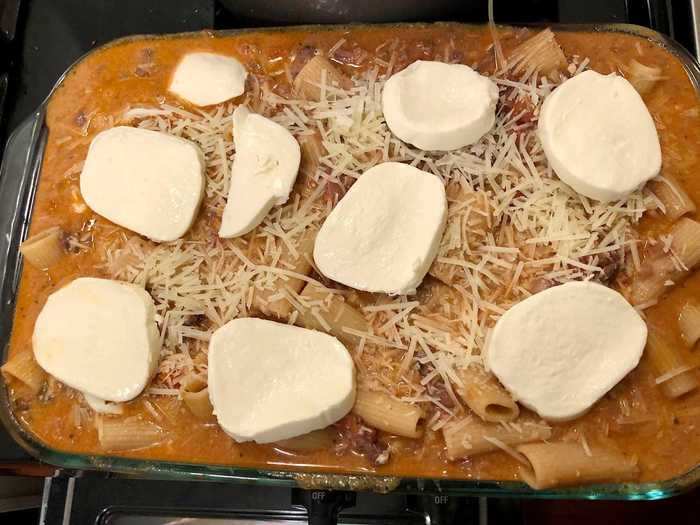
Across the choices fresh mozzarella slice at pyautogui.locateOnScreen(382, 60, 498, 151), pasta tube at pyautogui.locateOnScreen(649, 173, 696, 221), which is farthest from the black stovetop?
pasta tube at pyautogui.locateOnScreen(649, 173, 696, 221)

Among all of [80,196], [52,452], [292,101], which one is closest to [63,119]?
[80,196]

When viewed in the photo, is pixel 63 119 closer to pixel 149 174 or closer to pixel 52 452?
pixel 149 174

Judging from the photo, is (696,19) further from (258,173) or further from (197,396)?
(197,396)

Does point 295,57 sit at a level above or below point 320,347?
above

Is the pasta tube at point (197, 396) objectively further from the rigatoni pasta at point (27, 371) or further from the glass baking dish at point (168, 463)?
the rigatoni pasta at point (27, 371)

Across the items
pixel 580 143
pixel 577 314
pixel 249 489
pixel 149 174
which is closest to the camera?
pixel 577 314

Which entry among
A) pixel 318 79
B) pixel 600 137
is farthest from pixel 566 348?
pixel 318 79
